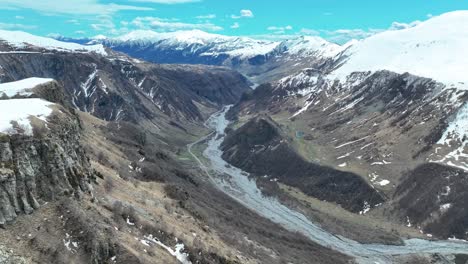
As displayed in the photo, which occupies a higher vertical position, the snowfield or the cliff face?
the snowfield

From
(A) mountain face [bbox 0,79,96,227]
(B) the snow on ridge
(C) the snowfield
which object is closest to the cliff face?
(A) mountain face [bbox 0,79,96,227]

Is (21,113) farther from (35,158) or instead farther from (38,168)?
(38,168)

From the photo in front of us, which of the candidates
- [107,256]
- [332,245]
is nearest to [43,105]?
[107,256]

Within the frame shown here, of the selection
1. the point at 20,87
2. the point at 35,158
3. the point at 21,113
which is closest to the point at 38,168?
the point at 35,158

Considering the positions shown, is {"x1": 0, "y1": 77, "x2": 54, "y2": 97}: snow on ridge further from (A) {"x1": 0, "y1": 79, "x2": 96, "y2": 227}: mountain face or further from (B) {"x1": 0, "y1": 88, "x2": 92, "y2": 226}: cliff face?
(B) {"x1": 0, "y1": 88, "x2": 92, "y2": 226}: cliff face

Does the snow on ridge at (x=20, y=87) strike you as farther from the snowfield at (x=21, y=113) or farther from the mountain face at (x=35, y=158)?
the mountain face at (x=35, y=158)
